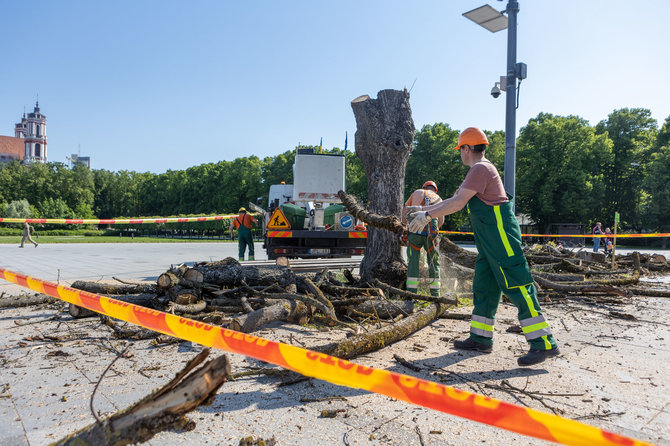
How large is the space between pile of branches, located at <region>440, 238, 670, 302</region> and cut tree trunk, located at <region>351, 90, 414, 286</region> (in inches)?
60.4

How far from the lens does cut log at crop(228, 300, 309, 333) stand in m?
3.83

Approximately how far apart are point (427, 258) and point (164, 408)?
16.6ft

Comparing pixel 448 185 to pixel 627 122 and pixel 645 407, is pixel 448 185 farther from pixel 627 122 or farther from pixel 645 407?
pixel 645 407

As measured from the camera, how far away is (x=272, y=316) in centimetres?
423

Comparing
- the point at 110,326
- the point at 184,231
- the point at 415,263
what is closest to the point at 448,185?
Result: the point at 184,231

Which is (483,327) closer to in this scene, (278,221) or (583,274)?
(583,274)

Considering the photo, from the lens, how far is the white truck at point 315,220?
9898 millimetres

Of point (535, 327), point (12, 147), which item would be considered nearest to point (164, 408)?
point (535, 327)

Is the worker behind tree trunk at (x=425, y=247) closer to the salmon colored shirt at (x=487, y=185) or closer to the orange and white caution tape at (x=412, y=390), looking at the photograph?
the salmon colored shirt at (x=487, y=185)

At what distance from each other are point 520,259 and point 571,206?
37.1 metres

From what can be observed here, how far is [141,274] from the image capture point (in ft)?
30.4

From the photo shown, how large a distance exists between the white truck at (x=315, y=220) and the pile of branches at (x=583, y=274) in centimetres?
257

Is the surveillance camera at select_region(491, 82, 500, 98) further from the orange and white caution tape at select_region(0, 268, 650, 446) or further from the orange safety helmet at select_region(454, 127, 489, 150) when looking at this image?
the orange and white caution tape at select_region(0, 268, 650, 446)

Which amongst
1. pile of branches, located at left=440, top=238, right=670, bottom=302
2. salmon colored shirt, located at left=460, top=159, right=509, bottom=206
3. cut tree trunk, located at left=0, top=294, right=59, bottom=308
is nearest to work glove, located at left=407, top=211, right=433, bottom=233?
salmon colored shirt, located at left=460, top=159, right=509, bottom=206
